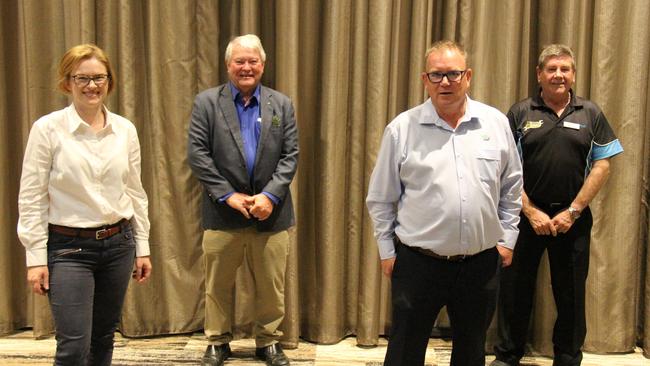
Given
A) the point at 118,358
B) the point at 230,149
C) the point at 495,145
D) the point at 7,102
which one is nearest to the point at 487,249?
the point at 495,145

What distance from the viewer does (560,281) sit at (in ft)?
10.6

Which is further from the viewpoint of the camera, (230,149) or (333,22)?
(333,22)

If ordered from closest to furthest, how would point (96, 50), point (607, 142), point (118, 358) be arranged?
point (96, 50), point (607, 142), point (118, 358)

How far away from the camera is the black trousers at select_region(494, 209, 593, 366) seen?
3.20 metres

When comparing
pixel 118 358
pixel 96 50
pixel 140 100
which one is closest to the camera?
pixel 96 50

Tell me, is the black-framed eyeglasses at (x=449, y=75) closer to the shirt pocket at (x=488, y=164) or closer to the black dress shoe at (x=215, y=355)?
the shirt pocket at (x=488, y=164)

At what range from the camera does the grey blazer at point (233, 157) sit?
3.20 metres

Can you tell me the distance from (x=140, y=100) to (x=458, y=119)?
200 centimetres

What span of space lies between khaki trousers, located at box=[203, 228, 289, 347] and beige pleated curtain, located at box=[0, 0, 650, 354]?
26cm

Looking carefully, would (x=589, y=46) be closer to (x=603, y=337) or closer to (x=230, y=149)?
(x=603, y=337)

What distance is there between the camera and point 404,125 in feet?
8.07

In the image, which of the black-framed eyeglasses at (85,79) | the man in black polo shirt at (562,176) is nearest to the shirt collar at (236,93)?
the black-framed eyeglasses at (85,79)

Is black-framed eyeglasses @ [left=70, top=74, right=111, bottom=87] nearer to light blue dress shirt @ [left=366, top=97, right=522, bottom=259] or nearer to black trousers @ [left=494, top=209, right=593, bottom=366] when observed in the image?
light blue dress shirt @ [left=366, top=97, right=522, bottom=259]

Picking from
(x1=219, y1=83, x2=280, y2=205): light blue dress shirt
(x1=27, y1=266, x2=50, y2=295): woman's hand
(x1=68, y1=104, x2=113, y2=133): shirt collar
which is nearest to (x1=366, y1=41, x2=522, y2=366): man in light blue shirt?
(x1=219, y1=83, x2=280, y2=205): light blue dress shirt
